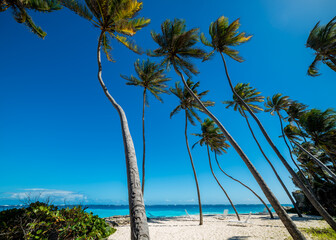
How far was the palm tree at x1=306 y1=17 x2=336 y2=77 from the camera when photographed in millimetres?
7398

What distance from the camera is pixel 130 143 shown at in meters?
3.71

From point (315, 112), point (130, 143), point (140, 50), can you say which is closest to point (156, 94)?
point (140, 50)

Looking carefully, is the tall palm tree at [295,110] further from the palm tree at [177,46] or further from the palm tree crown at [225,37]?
the palm tree at [177,46]

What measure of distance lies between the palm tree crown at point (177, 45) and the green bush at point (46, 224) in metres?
8.88

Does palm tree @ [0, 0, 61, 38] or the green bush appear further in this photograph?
palm tree @ [0, 0, 61, 38]

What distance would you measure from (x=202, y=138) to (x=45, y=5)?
Answer: 1695 centimetres

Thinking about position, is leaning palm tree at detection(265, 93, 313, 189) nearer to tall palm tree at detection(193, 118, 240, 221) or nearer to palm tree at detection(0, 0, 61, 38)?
tall palm tree at detection(193, 118, 240, 221)

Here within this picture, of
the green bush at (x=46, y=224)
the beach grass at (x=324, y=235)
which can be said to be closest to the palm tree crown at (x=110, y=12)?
the green bush at (x=46, y=224)

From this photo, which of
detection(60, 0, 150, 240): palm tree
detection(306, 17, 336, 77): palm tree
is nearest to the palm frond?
detection(60, 0, 150, 240): palm tree

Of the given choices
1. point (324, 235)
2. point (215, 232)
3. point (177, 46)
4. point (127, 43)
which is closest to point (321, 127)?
point (324, 235)

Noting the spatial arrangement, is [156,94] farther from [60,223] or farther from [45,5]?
[60,223]

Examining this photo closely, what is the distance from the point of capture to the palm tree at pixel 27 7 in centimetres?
724

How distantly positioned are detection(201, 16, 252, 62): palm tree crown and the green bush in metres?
10.3

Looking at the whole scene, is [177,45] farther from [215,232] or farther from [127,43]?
[215,232]
